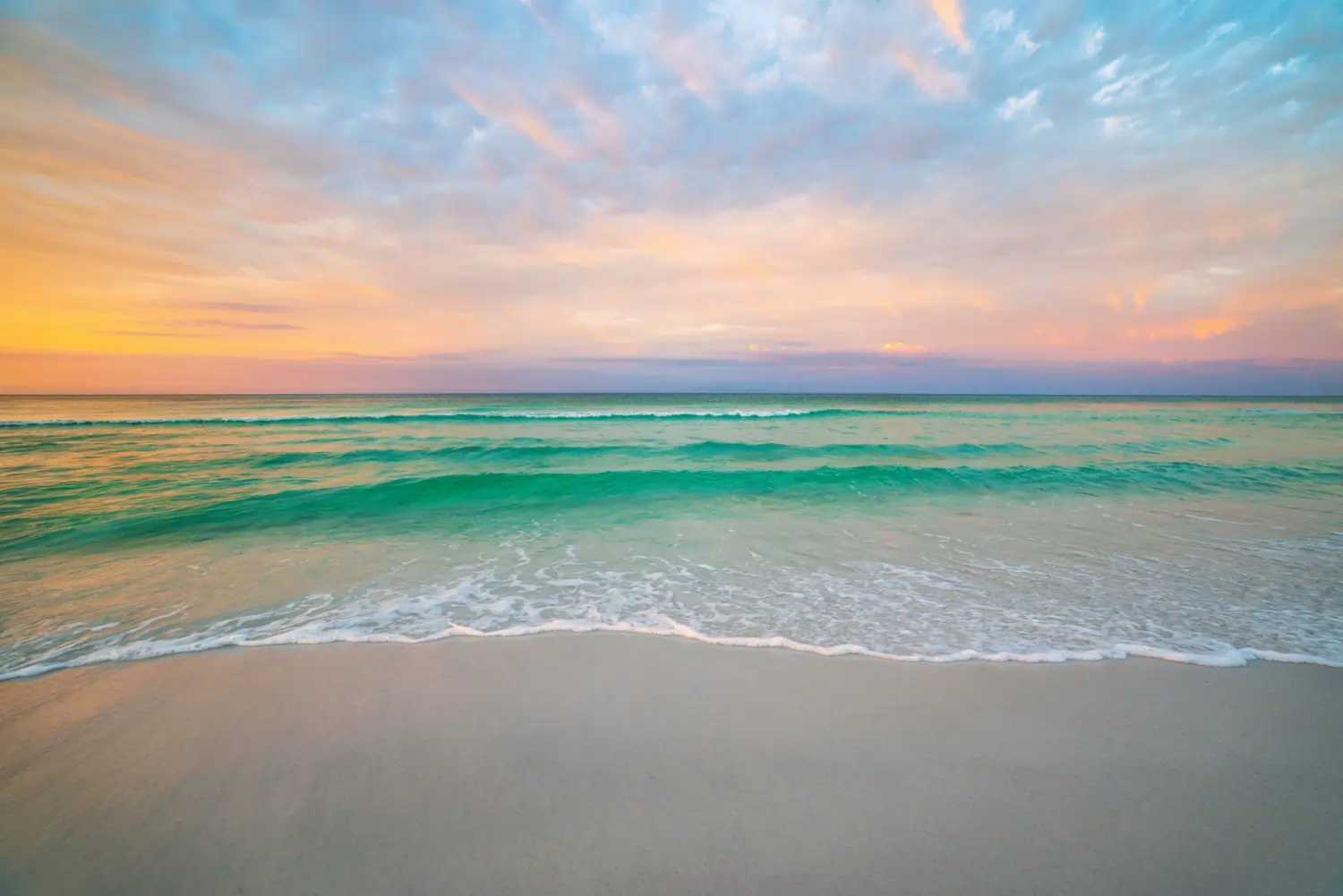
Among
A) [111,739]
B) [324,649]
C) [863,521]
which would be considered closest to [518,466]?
[863,521]

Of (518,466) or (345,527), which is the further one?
(518,466)

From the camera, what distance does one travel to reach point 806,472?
1331 centimetres

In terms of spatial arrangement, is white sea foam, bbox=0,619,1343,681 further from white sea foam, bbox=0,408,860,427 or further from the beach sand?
white sea foam, bbox=0,408,860,427

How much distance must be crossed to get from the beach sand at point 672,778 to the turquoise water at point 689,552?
65 cm

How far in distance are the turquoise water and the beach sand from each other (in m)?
0.65

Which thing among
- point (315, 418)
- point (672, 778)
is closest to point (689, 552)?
point (672, 778)

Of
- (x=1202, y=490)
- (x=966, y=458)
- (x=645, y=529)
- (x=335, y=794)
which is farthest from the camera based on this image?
(x=966, y=458)

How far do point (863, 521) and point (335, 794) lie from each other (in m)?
7.83

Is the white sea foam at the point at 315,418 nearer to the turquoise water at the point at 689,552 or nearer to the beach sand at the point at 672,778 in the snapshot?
the turquoise water at the point at 689,552

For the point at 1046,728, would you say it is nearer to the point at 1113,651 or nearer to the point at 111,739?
the point at 1113,651

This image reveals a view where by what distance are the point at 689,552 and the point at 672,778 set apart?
429 centimetres

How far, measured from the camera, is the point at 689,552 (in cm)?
697

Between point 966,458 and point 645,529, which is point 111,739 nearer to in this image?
point 645,529

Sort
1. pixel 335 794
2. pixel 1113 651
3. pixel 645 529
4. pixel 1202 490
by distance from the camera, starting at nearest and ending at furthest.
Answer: pixel 335 794 < pixel 1113 651 < pixel 645 529 < pixel 1202 490
